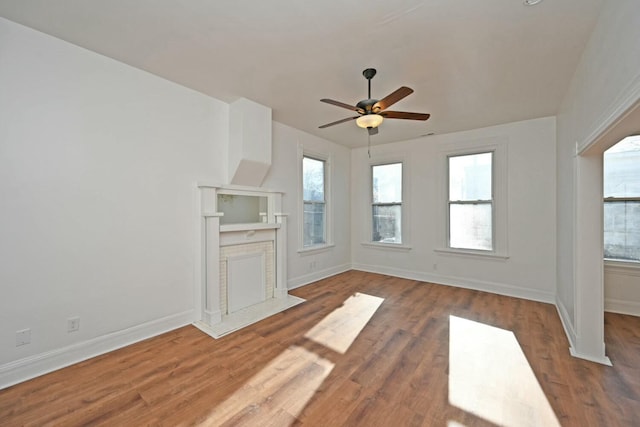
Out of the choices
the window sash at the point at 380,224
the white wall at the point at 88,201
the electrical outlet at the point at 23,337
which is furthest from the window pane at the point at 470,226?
the electrical outlet at the point at 23,337

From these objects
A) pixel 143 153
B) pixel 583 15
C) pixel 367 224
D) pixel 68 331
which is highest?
pixel 583 15

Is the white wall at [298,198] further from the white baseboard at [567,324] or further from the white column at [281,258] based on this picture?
the white baseboard at [567,324]

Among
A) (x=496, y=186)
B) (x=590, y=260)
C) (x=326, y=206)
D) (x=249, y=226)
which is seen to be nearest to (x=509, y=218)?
(x=496, y=186)

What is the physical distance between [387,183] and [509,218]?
2.19 metres

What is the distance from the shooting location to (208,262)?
3141 mm

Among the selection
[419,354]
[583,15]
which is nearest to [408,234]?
[419,354]

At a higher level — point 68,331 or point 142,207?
point 142,207

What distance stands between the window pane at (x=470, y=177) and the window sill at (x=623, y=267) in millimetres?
1620

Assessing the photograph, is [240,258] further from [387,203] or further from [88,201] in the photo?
[387,203]

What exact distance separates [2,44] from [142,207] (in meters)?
1.55

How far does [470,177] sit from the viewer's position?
14.9ft

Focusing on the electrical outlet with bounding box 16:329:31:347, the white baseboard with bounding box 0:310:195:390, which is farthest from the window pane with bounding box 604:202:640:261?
the electrical outlet with bounding box 16:329:31:347

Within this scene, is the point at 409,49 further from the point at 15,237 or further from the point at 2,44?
the point at 15,237

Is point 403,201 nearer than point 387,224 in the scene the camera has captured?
Yes
